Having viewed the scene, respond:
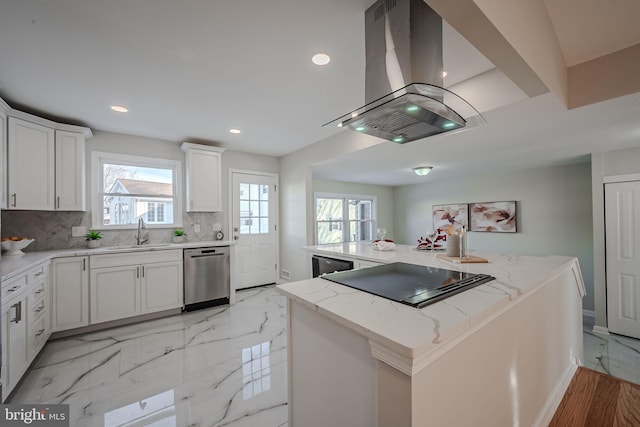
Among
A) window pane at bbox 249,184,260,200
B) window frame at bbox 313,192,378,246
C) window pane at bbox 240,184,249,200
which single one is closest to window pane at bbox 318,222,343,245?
window frame at bbox 313,192,378,246

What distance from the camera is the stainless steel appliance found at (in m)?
2.41

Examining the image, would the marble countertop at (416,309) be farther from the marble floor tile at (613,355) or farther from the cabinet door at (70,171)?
the cabinet door at (70,171)

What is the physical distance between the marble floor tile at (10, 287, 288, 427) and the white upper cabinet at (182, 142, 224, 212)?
1631 mm

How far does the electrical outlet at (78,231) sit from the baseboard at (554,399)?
4.57m

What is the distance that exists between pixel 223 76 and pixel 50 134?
2.24 m

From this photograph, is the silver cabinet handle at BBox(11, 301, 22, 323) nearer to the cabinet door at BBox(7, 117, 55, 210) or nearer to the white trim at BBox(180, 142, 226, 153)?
the cabinet door at BBox(7, 117, 55, 210)

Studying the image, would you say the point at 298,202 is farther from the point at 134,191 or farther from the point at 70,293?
the point at 70,293

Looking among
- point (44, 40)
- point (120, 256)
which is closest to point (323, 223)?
point (120, 256)

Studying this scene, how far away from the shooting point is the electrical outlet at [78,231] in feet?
10.2

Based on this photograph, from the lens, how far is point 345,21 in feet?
4.99

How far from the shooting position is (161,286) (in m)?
3.14

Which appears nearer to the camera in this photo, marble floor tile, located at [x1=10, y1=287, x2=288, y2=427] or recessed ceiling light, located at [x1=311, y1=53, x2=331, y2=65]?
marble floor tile, located at [x1=10, y1=287, x2=288, y2=427]

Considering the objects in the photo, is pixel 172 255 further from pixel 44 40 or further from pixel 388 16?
pixel 388 16

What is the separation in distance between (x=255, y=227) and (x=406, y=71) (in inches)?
145
